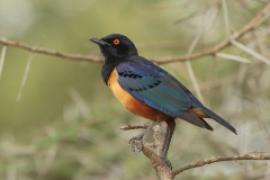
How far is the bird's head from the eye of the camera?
5.25 m

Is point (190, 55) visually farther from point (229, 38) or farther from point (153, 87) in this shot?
point (153, 87)

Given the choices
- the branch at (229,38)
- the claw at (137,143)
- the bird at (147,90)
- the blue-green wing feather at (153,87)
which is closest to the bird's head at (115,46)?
the bird at (147,90)

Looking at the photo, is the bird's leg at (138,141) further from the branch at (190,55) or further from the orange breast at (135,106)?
the branch at (190,55)

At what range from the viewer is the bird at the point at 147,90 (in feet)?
15.3

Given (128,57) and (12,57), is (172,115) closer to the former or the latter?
(128,57)

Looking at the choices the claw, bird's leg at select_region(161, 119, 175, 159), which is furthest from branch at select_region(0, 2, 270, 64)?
the claw

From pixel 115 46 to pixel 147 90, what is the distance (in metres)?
0.46

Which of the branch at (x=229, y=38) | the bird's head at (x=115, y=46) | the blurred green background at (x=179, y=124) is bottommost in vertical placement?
the blurred green background at (x=179, y=124)

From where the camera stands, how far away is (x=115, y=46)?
527 centimetres

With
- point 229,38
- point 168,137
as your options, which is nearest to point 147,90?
point 168,137

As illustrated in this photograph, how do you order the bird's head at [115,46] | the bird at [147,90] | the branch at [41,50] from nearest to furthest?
the bird at [147,90] → the branch at [41,50] → the bird's head at [115,46]

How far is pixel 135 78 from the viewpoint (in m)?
5.02

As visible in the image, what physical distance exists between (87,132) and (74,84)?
3415 millimetres

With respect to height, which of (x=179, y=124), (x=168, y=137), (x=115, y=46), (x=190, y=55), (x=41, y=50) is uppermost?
(x=41, y=50)
